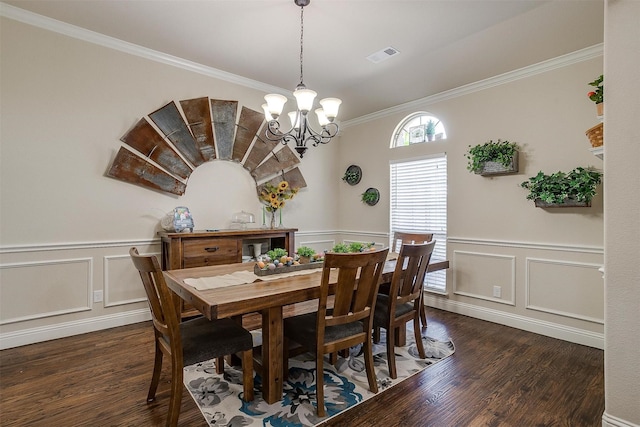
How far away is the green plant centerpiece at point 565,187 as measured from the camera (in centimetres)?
278

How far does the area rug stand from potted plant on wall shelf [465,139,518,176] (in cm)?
196

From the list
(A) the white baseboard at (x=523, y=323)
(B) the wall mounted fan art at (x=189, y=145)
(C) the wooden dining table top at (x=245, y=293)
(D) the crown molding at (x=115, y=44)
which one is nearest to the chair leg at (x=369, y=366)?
(C) the wooden dining table top at (x=245, y=293)

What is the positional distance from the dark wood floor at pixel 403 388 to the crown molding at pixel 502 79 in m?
2.73

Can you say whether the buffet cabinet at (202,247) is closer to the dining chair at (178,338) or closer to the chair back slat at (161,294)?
the dining chair at (178,338)

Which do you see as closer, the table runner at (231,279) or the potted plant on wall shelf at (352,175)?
the table runner at (231,279)

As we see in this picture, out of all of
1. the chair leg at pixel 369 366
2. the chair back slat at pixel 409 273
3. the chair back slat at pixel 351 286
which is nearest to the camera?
the chair back slat at pixel 351 286

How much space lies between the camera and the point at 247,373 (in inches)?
79.7

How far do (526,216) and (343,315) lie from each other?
253 centimetres

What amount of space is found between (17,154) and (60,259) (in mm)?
1021

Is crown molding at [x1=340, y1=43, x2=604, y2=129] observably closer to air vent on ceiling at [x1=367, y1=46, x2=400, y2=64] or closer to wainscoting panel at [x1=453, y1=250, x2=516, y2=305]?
air vent on ceiling at [x1=367, y1=46, x2=400, y2=64]

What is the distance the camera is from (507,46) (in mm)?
3127

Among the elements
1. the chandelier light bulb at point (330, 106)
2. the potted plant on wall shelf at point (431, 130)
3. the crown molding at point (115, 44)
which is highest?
the crown molding at point (115, 44)

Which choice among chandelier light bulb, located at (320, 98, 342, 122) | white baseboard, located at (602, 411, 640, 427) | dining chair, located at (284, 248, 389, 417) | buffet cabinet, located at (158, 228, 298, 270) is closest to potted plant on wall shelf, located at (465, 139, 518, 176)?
chandelier light bulb, located at (320, 98, 342, 122)

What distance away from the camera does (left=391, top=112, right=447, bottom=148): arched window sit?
4191 millimetres
